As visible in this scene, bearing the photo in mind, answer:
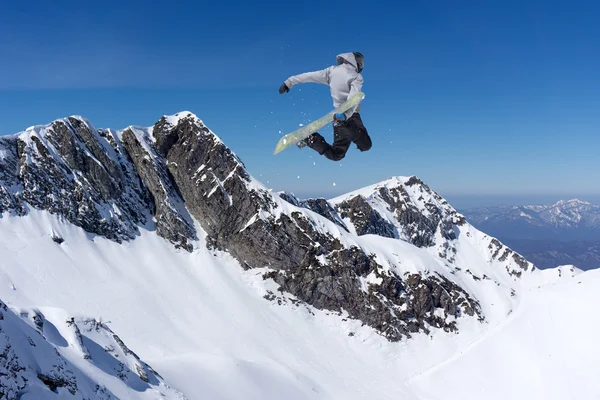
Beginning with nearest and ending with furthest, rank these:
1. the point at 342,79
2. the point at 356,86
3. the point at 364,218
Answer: the point at 356,86
the point at 342,79
the point at 364,218

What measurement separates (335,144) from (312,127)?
3.38 feet

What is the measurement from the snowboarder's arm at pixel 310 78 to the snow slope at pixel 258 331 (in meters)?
22.4

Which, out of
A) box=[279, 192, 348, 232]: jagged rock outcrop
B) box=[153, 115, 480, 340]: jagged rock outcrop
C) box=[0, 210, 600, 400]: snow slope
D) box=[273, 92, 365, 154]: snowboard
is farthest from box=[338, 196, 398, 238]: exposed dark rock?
box=[273, 92, 365, 154]: snowboard

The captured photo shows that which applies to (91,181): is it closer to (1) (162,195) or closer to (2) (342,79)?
(1) (162,195)

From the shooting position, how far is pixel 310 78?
11508mm

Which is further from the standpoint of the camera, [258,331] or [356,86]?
[258,331]

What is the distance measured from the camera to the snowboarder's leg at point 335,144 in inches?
435

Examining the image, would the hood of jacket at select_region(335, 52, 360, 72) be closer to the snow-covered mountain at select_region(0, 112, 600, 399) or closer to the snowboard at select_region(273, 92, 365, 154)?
the snowboard at select_region(273, 92, 365, 154)

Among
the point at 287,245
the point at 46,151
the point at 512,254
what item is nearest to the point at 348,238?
the point at 287,245

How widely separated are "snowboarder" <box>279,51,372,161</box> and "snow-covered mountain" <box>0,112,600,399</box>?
61.6ft

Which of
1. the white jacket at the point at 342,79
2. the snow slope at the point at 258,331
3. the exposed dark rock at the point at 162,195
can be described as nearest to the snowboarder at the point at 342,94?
the white jacket at the point at 342,79

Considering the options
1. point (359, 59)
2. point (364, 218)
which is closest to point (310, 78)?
point (359, 59)

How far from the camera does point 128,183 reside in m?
63.7

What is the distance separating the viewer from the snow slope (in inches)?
1373
